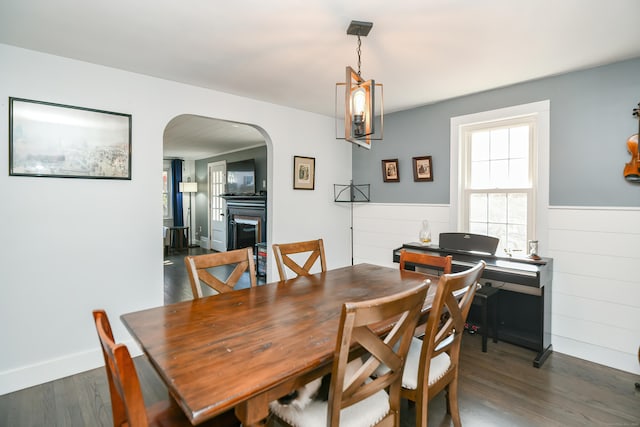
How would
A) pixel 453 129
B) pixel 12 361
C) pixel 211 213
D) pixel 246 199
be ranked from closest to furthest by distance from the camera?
pixel 12 361, pixel 453 129, pixel 246 199, pixel 211 213

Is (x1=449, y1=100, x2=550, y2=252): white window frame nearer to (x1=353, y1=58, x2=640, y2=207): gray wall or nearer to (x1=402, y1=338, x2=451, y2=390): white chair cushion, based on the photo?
(x1=353, y1=58, x2=640, y2=207): gray wall

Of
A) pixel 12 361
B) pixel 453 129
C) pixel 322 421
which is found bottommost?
pixel 12 361

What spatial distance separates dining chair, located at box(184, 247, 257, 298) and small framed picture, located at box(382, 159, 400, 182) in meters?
2.53

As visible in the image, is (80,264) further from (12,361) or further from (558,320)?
(558,320)

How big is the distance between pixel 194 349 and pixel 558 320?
314 centimetres

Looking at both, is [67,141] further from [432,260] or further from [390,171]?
[390,171]

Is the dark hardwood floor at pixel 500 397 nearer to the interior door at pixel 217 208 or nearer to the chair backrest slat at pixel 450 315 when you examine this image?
the chair backrest slat at pixel 450 315

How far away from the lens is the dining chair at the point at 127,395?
34.2 inches

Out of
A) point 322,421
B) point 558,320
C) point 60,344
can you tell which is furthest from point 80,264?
point 558,320

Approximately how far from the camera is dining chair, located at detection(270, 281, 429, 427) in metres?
1.06

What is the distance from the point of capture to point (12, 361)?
7.72 ft

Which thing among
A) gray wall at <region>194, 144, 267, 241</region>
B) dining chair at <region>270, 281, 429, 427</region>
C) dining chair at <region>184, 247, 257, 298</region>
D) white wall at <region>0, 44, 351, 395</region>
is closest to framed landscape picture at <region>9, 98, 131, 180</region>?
white wall at <region>0, 44, 351, 395</region>

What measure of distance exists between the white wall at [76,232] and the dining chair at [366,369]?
210cm

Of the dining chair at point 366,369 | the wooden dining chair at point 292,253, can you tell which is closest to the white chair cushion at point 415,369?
the dining chair at point 366,369
